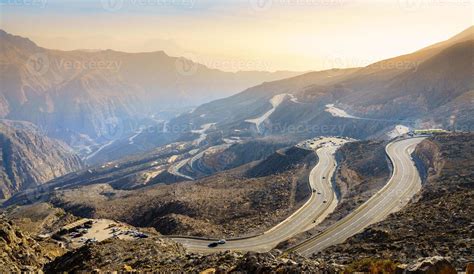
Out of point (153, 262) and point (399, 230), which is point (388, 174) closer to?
point (399, 230)

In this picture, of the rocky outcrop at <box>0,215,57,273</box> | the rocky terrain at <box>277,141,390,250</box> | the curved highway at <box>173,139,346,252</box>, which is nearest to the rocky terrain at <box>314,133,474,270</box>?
the rocky terrain at <box>277,141,390,250</box>

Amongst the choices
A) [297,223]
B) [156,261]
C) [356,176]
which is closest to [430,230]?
[156,261]

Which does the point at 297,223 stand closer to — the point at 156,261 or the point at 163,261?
the point at 156,261

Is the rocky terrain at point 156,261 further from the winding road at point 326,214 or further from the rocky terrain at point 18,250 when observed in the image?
the winding road at point 326,214

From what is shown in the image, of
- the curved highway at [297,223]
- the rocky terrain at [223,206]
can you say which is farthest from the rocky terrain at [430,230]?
the rocky terrain at [223,206]

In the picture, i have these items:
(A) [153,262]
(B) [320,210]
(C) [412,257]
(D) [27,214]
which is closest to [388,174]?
(B) [320,210]
